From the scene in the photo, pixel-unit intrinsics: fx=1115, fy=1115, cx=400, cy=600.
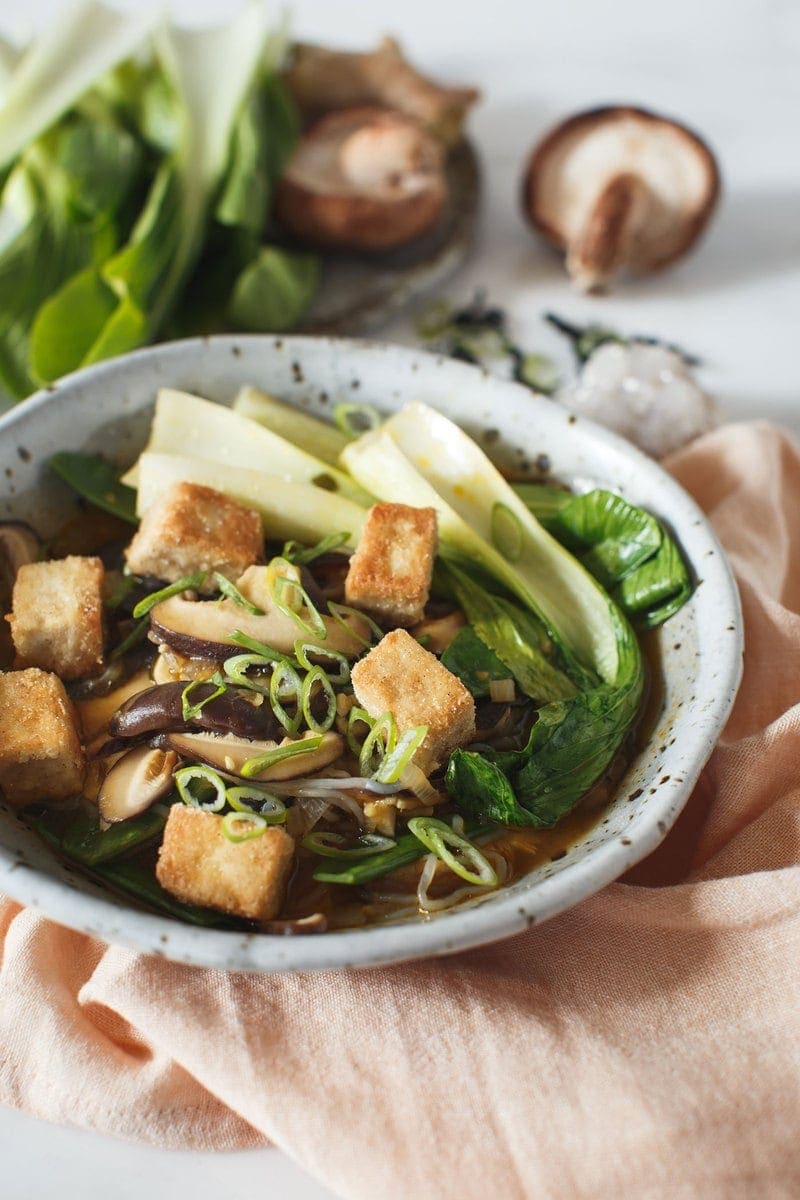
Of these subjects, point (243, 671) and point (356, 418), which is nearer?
point (243, 671)

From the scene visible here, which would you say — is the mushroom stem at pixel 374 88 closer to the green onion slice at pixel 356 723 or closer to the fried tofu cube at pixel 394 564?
the fried tofu cube at pixel 394 564

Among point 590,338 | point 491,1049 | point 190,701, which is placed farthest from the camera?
point 590,338

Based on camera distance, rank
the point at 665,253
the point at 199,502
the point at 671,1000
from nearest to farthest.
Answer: the point at 671,1000 < the point at 199,502 < the point at 665,253

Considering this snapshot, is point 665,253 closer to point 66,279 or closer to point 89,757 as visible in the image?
point 66,279

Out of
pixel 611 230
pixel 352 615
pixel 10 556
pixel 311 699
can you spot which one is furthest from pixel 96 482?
pixel 611 230

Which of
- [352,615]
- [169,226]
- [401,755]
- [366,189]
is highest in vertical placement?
[366,189]

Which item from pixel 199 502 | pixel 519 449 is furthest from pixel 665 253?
pixel 199 502

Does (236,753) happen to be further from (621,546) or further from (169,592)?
(621,546)
